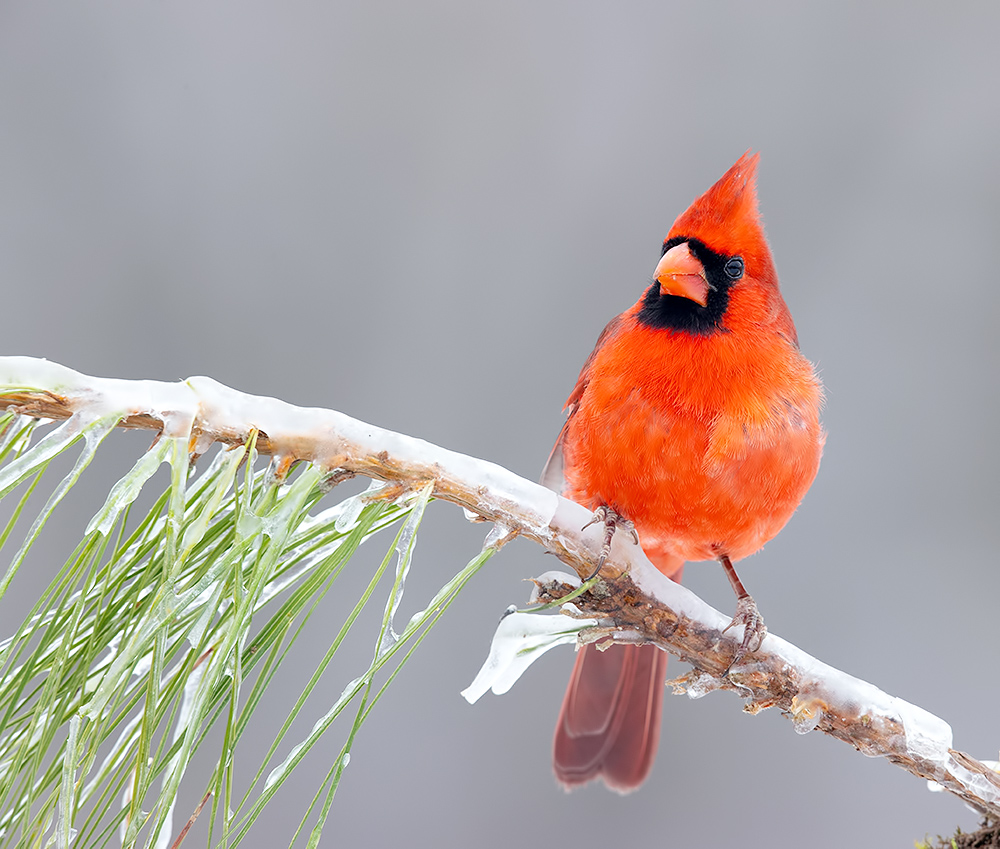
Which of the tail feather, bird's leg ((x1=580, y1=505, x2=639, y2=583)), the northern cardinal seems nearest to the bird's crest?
the northern cardinal

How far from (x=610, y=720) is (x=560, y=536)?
62 cm

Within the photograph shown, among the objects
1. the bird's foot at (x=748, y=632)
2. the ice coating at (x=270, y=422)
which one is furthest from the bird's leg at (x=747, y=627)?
the ice coating at (x=270, y=422)

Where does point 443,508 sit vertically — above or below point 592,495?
below

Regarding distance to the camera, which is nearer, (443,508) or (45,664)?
(45,664)

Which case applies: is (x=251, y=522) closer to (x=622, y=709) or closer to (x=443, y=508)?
(x=622, y=709)

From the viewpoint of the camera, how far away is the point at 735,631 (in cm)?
74

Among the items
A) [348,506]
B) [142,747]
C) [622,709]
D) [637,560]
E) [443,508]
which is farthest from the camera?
[443,508]

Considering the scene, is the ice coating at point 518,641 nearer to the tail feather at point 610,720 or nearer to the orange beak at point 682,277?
the orange beak at point 682,277

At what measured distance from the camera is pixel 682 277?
0.89 meters

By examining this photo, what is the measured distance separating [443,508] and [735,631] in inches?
37.2

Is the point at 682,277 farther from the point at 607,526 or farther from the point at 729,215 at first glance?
the point at 607,526

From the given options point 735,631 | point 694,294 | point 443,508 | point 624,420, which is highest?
point 694,294

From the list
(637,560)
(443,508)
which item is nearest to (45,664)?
(637,560)

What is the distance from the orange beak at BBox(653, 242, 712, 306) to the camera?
0.89m
